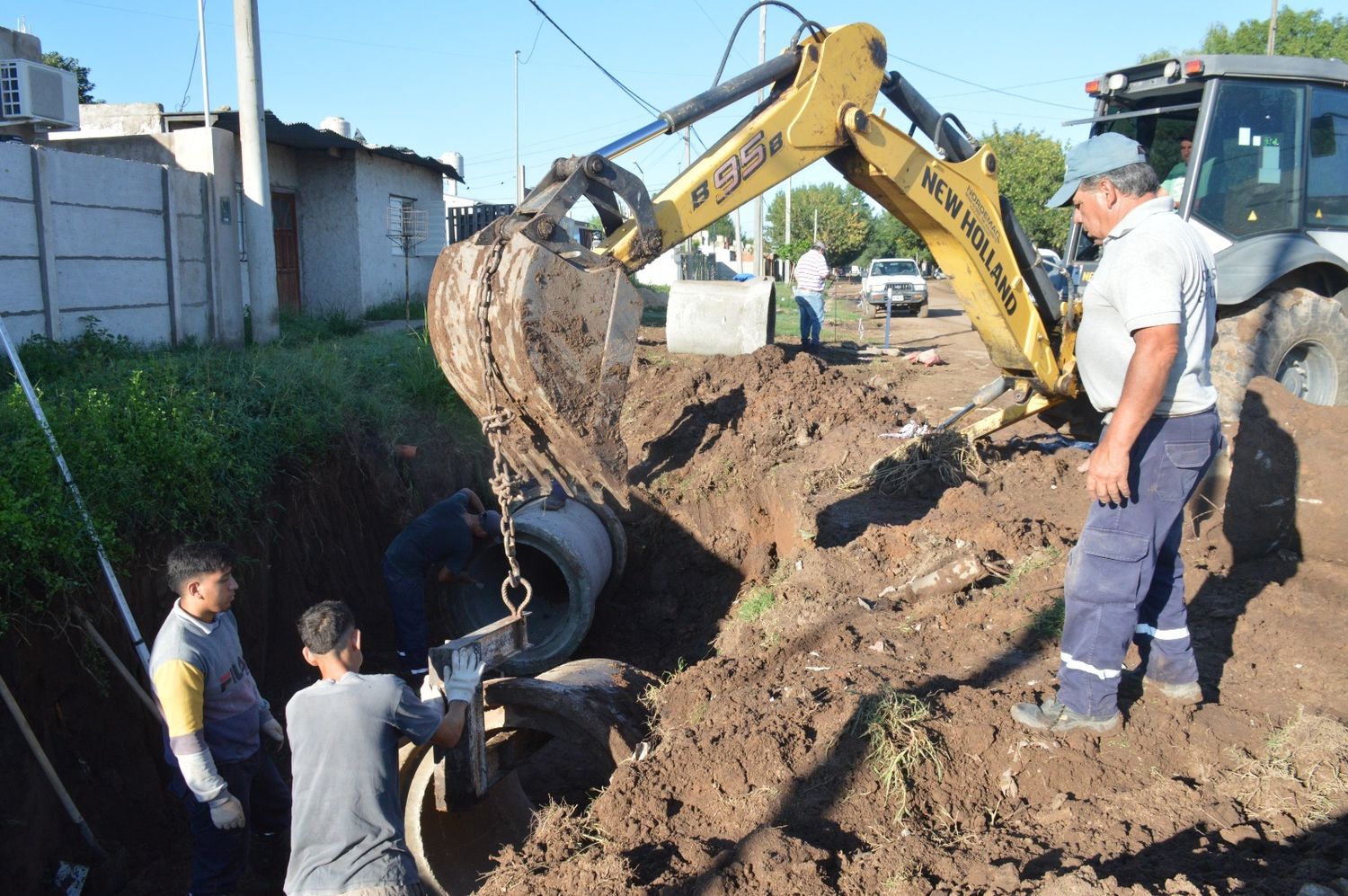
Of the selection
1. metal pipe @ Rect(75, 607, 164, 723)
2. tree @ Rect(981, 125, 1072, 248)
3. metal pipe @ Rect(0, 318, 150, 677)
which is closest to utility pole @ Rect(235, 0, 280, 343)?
metal pipe @ Rect(0, 318, 150, 677)

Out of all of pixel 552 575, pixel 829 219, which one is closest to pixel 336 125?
pixel 552 575

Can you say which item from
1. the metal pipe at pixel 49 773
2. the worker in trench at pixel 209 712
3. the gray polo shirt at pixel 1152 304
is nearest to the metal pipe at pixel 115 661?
the metal pipe at pixel 49 773

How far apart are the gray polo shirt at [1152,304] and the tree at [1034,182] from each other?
121ft

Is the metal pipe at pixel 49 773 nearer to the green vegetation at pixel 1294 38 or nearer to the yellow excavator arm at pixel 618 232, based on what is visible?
the yellow excavator arm at pixel 618 232

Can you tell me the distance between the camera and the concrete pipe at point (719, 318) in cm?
1252

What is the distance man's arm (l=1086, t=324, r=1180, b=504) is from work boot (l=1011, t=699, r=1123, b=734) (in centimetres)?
87

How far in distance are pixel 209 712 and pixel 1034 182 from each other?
41.4 meters

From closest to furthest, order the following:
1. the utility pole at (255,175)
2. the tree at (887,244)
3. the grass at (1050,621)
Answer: the grass at (1050,621)
the utility pole at (255,175)
the tree at (887,244)

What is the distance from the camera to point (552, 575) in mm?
8336

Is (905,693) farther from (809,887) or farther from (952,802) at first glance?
(809,887)

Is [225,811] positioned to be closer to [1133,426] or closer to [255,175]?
[1133,426]

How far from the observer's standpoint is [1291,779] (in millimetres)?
3223

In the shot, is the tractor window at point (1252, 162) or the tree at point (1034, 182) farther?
the tree at point (1034, 182)

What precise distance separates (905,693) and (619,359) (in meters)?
1.76
